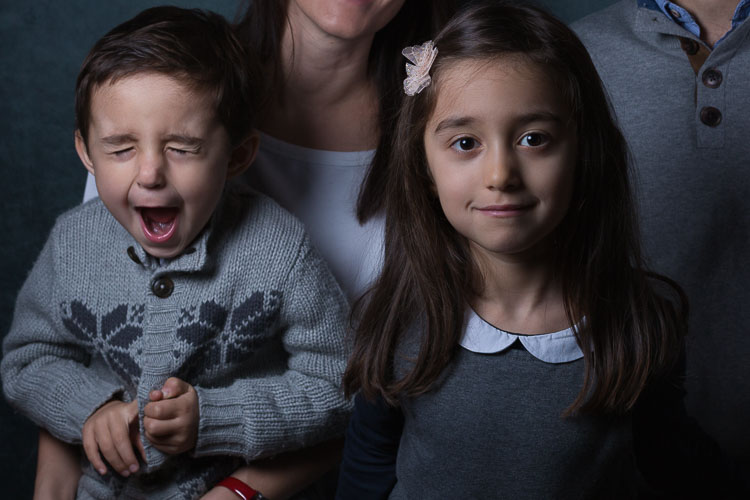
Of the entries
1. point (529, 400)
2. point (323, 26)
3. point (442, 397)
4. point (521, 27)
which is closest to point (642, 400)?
point (529, 400)

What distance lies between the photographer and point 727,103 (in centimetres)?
162

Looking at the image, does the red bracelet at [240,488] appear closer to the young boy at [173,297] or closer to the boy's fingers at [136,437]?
the young boy at [173,297]

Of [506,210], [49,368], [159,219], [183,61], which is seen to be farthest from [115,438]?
[506,210]

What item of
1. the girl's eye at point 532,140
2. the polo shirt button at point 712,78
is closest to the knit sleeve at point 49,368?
the girl's eye at point 532,140

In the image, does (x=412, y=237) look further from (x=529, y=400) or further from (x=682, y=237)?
(x=682, y=237)

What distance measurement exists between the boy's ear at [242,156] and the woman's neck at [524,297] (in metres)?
0.47

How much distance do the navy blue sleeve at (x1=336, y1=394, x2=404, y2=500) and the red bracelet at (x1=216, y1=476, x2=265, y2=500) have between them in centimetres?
16

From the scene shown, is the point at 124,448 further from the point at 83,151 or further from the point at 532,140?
the point at 532,140

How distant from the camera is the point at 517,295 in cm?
122

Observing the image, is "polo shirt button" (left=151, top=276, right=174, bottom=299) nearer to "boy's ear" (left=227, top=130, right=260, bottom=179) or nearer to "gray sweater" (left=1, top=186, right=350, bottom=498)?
"gray sweater" (left=1, top=186, right=350, bottom=498)

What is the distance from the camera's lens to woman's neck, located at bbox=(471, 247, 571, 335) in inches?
47.5

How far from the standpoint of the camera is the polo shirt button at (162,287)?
136cm

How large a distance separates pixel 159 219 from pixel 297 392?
13.9 inches

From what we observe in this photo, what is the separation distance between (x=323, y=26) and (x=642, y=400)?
88cm
